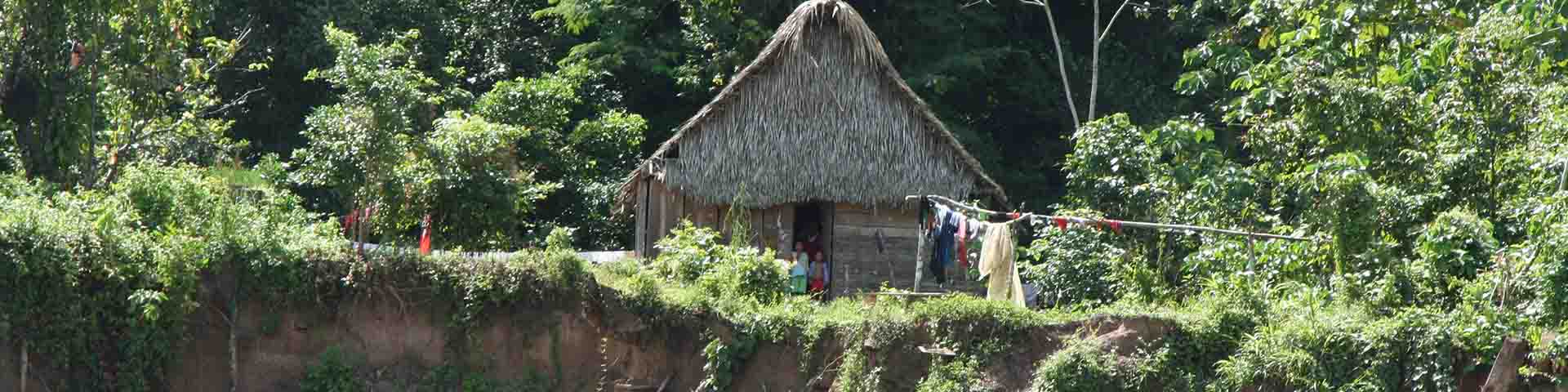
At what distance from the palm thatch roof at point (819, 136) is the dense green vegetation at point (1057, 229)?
5.37 ft

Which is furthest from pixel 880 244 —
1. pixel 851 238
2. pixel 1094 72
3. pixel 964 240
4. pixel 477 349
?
pixel 477 349

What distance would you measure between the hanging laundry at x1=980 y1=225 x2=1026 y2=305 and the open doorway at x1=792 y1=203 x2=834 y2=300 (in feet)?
8.38

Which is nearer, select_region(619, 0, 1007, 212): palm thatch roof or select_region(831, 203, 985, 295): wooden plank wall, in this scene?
select_region(619, 0, 1007, 212): palm thatch roof

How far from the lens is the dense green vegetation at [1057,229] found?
13477 mm

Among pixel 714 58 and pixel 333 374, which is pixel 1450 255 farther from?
pixel 714 58

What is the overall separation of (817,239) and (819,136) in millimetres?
2304

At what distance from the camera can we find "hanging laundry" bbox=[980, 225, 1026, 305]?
15.2m

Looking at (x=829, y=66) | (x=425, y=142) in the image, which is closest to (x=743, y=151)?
(x=829, y=66)

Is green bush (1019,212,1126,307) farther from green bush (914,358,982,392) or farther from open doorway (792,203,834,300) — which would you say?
open doorway (792,203,834,300)

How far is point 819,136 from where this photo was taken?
61.5ft

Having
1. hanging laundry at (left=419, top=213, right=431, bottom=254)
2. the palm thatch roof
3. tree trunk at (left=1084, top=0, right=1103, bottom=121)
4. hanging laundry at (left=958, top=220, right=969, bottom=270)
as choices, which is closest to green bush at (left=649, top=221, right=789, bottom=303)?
hanging laundry at (left=958, top=220, right=969, bottom=270)

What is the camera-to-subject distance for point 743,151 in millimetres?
18484

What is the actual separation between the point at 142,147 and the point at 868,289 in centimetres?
809

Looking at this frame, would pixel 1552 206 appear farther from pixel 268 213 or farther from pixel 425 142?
pixel 268 213
